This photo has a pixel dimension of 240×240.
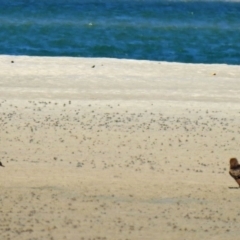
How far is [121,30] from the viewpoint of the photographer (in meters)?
35.3

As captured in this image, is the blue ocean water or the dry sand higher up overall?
the dry sand

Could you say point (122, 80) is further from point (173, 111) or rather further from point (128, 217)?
point (128, 217)

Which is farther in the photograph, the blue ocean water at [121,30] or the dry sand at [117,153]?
the blue ocean water at [121,30]

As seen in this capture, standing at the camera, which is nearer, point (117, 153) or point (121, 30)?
point (117, 153)

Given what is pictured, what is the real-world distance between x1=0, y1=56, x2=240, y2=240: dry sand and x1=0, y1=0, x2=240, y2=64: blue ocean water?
8971 millimetres

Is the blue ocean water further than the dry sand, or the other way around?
the blue ocean water

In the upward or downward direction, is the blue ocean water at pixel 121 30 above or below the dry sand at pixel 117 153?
below

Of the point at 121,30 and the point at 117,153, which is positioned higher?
the point at 117,153

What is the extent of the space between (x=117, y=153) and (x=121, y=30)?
2423 cm

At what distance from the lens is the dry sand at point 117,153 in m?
8.44

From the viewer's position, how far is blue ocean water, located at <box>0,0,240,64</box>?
27328 millimetres

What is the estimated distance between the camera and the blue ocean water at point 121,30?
27328 mm

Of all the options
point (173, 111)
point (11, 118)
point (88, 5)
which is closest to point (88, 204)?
point (11, 118)

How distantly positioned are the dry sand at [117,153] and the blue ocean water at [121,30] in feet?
29.4
